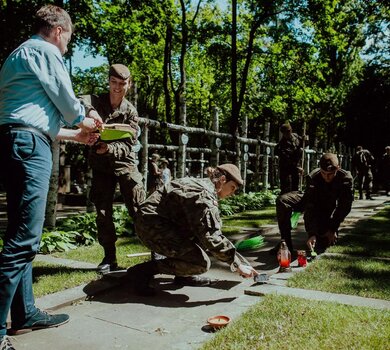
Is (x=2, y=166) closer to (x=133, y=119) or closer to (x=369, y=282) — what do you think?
(x=133, y=119)

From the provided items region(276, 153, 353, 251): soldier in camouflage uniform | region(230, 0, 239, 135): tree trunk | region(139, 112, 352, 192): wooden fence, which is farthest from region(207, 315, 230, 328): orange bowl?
region(230, 0, 239, 135): tree trunk

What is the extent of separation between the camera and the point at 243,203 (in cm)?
1142

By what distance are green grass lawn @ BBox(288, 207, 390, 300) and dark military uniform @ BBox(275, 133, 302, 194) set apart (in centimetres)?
160

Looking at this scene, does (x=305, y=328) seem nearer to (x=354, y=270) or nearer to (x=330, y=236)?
(x=354, y=270)

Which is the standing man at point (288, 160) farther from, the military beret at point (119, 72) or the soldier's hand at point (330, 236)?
the military beret at point (119, 72)

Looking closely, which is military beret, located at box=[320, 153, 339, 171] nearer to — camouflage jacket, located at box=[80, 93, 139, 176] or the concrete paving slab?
the concrete paving slab

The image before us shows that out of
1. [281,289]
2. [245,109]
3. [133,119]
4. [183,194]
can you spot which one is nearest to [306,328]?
[281,289]

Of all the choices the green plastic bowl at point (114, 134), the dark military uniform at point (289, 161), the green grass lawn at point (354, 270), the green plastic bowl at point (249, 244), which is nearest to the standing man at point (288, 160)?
the dark military uniform at point (289, 161)

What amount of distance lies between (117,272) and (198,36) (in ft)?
46.6

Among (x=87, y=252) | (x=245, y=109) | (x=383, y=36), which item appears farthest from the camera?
(x=383, y=36)

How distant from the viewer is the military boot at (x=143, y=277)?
157 inches

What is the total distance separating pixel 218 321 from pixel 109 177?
2186 millimetres

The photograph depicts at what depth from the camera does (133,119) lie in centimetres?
473

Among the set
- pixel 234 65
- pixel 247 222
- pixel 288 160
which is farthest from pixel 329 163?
pixel 234 65
